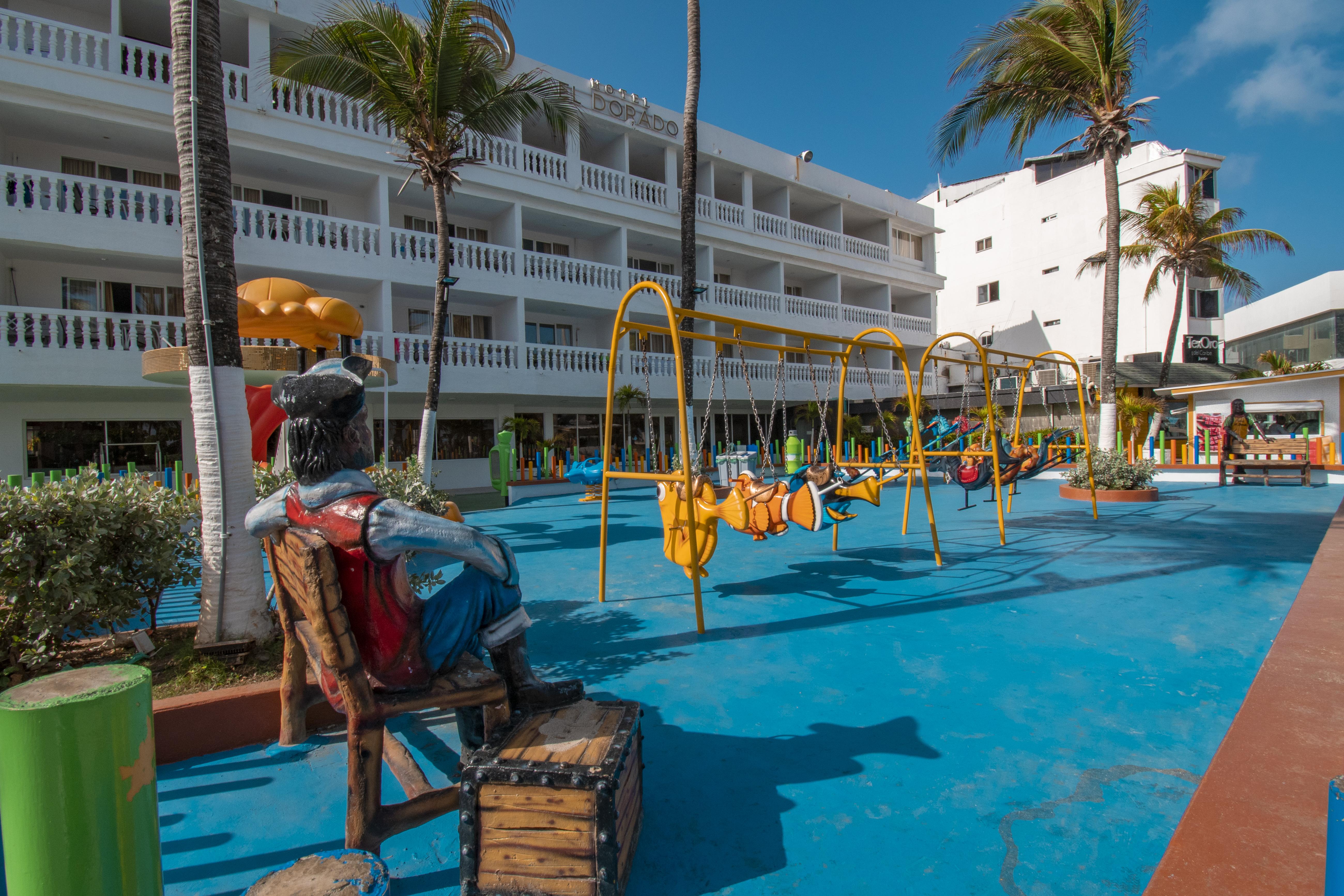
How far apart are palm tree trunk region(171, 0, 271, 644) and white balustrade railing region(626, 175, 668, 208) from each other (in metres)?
14.7

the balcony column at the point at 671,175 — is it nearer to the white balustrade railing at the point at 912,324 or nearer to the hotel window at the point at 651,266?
the hotel window at the point at 651,266

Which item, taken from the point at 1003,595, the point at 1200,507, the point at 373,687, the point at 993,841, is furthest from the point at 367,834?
the point at 1200,507

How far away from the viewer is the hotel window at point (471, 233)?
16438 millimetres

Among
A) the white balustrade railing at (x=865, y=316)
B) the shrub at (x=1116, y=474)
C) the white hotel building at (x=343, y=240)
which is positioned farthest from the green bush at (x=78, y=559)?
the white balustrade railing at (x=865, y=316)

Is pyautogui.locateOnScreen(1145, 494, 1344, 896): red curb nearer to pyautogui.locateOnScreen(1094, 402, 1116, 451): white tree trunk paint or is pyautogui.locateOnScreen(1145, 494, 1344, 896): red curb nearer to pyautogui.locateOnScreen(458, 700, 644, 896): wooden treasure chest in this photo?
pyautogui.locateOnScreen(458, 700, 644, 896): wooden treasure chest

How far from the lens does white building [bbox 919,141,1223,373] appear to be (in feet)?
81.9

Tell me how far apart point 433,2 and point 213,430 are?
7.51 meters

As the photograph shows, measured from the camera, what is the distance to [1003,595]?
5.39 m

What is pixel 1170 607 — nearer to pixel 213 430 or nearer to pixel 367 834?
pixel 367 834

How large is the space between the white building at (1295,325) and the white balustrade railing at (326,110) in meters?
43.3

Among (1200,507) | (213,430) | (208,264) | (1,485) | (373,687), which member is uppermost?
(208,264)

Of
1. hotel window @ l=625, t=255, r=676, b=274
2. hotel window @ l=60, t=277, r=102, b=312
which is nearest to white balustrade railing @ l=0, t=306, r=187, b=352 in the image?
hotel window @ l=60, t=277, r=102, b=312

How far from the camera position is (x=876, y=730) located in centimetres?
302

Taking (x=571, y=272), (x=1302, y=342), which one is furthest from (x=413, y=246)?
(x=1302, y=342)
